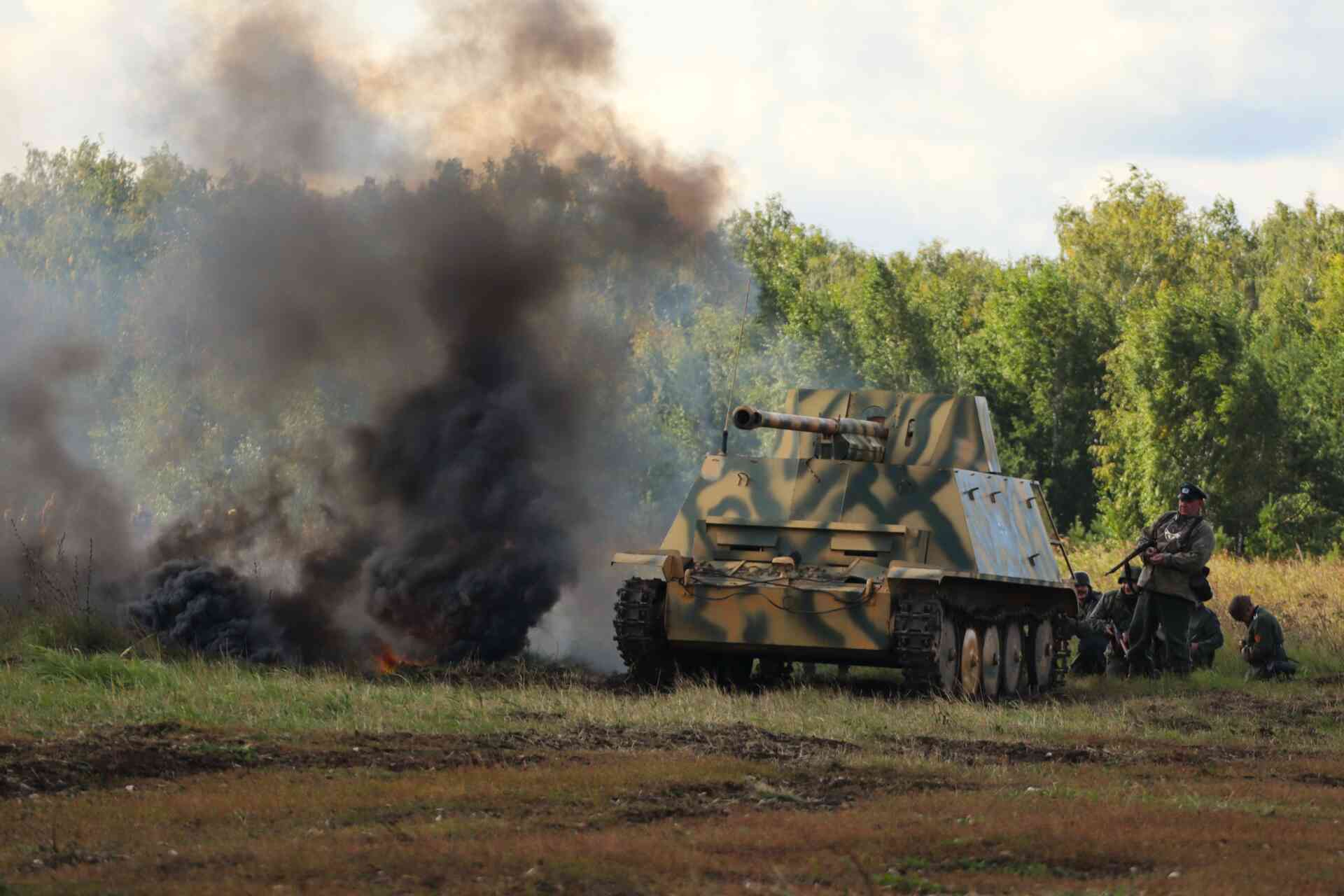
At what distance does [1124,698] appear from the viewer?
58.9 feet

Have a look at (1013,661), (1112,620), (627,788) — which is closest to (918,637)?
(1013,661)

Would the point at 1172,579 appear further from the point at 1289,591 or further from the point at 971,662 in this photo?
the point at 1289,591

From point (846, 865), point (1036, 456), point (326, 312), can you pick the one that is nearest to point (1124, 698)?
point (326, 312)

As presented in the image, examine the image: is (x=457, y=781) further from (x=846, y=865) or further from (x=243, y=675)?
(x=243, y=675)

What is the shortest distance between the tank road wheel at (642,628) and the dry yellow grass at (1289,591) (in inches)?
349

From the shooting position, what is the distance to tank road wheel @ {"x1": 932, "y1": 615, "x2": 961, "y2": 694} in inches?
638

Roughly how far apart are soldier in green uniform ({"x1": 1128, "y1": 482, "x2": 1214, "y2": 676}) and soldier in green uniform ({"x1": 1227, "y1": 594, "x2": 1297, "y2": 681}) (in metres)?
0.57

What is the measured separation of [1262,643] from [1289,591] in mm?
8011

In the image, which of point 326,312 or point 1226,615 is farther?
point 1226,615

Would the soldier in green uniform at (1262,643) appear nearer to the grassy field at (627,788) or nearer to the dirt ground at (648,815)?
the grassy field at (627,788)

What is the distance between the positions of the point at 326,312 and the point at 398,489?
202 cm

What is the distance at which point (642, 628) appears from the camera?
16547mm

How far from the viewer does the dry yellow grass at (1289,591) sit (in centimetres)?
2350

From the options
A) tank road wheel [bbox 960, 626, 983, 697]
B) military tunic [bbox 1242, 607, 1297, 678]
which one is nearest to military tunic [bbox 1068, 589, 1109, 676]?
military tunic [bbox 1242, 607, 1297, 678]
